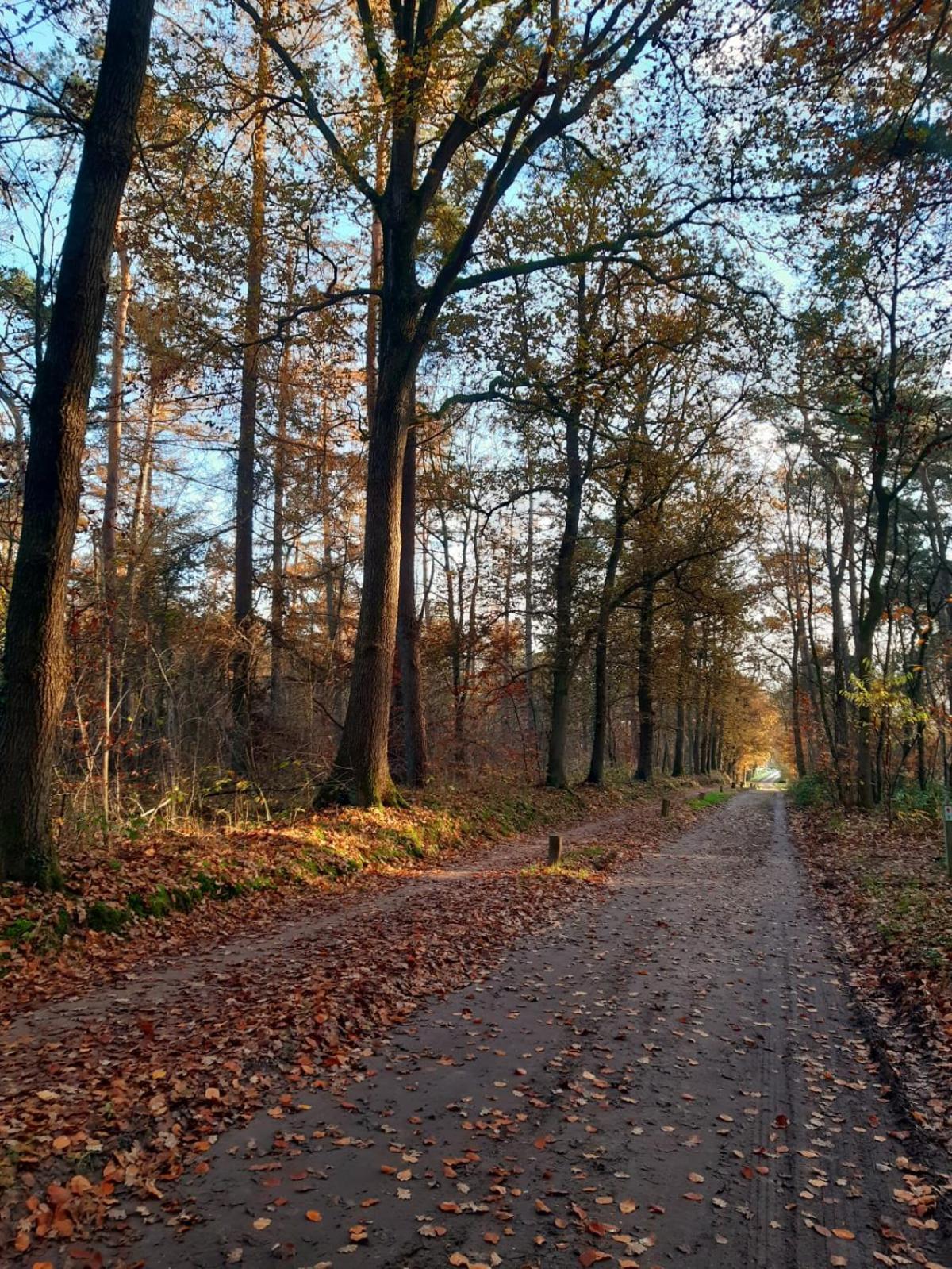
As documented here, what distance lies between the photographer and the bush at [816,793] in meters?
28.6

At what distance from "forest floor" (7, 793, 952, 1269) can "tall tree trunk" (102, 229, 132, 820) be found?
4233 mm

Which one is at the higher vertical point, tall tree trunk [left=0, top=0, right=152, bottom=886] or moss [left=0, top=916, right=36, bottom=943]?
tall tree trunk [left=0, top=0, right=152, bottom=886]

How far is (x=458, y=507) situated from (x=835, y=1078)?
19.6m

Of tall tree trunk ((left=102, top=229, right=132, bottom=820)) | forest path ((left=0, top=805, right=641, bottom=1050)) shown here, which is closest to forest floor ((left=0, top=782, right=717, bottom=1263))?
forest path ((left=0, top=805, right=641, bottom=1050))

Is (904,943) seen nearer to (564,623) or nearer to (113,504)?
(113,504)

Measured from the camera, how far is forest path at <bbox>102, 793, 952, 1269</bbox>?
3391mm

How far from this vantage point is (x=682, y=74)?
9914mm

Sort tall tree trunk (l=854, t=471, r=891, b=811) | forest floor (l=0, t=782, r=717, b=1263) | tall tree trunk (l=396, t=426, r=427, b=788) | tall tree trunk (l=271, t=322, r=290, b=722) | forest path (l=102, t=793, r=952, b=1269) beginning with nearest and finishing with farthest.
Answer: forest path (l=102, t=793, r=952, b=1269) → forest floor (l=0, t=782, r=717, b=1263) → tall tree trunk (l=396, t=426, r=427, b=788) → tall tree trunk (l=271, t=322, r=290, b=722) → tall tree trunk (l=854, t=471, r=891, b=811)

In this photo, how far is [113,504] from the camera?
15586 mm

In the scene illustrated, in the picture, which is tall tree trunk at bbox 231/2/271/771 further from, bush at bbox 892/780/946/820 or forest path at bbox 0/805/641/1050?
bush at bbox 892/780/946/820

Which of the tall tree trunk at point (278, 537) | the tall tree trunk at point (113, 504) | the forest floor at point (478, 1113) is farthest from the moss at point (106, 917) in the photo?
the tall tree trunk at point (278, 537)

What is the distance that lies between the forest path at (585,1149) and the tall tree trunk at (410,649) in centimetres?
971

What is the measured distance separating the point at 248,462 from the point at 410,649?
582cm

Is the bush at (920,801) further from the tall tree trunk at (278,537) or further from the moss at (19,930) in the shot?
the moss at (19,930)
